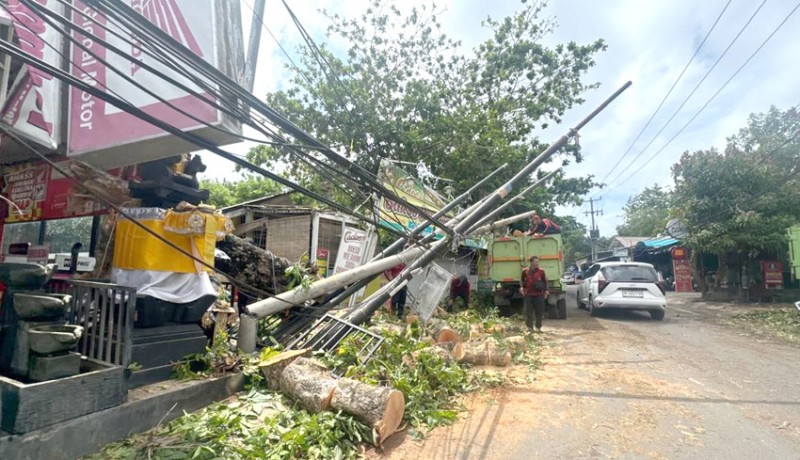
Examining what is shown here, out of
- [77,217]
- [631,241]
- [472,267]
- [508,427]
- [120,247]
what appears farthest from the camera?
[631,241]

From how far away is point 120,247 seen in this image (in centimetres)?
463

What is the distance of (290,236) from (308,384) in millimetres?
9469

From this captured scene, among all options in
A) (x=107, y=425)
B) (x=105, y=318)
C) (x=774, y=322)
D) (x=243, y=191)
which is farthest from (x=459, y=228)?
(x=243, y=191)

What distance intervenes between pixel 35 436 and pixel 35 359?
57 cm

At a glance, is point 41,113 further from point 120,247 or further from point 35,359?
point 35,359

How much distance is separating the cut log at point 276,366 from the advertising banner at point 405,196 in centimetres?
493

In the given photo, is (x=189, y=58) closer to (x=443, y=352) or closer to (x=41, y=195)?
(x=443, y=352)

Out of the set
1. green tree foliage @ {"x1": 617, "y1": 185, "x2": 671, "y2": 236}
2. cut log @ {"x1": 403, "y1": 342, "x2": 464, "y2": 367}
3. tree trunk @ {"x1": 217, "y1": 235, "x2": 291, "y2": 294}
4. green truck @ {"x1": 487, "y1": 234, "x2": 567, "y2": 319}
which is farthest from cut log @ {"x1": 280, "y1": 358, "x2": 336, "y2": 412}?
green tree foliage @ {"x1": 617, "y1": 185, "x2": 671, "y2": 236}

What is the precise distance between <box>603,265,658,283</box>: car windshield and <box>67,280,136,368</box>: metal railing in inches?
455

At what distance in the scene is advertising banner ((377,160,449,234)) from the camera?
9.95 metres

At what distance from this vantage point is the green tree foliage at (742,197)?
1527cm

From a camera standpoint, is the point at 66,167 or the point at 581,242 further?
the point at 581,242

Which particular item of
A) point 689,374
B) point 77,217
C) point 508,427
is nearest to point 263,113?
point 508,427

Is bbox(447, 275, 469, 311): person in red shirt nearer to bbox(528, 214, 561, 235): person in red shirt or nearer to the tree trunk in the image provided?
bbox(528, 214, 561, 235): person in red shirt
